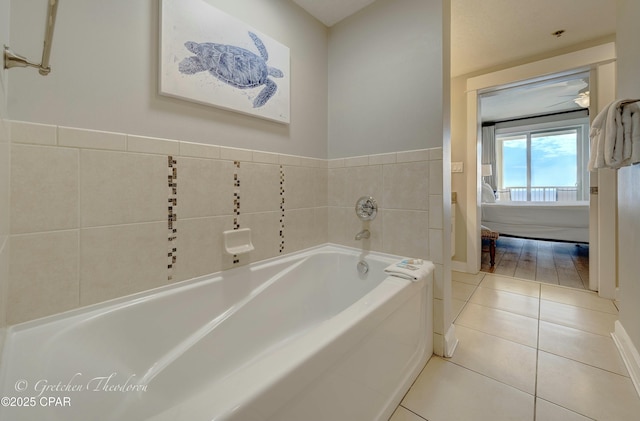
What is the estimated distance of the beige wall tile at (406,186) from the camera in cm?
152

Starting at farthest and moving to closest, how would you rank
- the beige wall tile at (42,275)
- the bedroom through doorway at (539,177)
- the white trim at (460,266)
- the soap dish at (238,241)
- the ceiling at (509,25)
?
the bedroom through doorway at (539,177) → the white trim at (460,266) → the ceiling at (509,25) → the soap dish at (238,241) → the beige wall tile at (42,275)

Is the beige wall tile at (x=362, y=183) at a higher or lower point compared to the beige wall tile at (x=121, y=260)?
higher

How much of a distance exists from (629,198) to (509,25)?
1.67 metres

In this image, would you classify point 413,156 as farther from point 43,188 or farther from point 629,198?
point 43,188

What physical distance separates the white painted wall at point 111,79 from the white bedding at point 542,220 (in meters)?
4.21

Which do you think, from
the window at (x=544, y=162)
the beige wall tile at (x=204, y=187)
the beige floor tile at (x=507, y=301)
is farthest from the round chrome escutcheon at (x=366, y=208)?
the window at (x=544, y=162)

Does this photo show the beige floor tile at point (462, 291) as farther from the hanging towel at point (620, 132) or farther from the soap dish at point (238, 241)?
the soap dish at point (238, 241)

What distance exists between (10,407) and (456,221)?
11.0 feet

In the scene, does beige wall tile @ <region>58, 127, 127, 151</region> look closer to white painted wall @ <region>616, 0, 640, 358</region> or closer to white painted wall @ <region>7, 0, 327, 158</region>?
white painted wall @ <region>7, 0, 327, 158</region>

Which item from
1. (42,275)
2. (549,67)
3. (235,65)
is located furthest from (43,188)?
(549,67)

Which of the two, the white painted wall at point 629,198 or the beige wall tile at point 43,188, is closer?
the beige wall tile at point 43,188

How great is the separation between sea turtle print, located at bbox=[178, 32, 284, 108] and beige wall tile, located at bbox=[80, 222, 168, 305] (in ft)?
2.66

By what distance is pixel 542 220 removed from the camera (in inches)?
146

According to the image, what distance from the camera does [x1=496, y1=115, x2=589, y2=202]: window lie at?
542 cm
